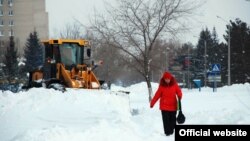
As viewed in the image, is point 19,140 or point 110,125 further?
point 110,125

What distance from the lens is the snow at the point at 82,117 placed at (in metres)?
10.9

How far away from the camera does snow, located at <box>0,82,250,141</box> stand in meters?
10.9

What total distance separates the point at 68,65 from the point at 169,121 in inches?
530

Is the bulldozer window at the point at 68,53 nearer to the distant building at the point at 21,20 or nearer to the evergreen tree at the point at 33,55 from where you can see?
the evergreen tree at the point at 33,55

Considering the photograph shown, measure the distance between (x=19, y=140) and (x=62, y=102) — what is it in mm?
9523

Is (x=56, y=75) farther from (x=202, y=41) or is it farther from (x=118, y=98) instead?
(x=202, y=41)

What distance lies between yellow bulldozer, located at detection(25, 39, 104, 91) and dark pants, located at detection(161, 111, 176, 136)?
11.8 metres

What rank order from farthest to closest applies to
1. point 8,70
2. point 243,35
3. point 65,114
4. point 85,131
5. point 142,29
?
1. point 243,35
2. point 8,70
3. point 142,29
4. point 65,114
5. point 85,131

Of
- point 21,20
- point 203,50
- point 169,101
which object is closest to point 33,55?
point 203,50

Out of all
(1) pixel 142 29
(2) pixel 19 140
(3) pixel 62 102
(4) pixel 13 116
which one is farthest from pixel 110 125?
(1) pixel 142 29

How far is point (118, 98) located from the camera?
822 inches

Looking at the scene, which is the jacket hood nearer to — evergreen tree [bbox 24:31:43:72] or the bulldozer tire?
the bulldozer tire

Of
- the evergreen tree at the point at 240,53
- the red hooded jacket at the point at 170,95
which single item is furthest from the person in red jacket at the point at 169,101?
the evergreen tree at the point at 240,53

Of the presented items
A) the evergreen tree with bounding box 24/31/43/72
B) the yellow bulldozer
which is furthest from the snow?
the evergreen tree with bounding box 24/31/43/72
